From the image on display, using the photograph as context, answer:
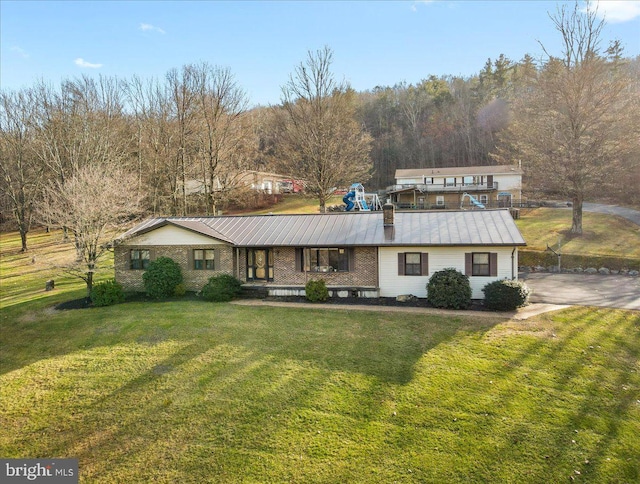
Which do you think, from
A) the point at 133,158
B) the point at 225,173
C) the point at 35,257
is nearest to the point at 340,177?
the point at 225,173

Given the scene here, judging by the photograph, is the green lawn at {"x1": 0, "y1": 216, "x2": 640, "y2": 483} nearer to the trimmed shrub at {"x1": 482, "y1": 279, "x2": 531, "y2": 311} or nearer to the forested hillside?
Answer: the trimmed shrub at {"x1": 482, "y1": 279, "x2": 531, "y2": 311}

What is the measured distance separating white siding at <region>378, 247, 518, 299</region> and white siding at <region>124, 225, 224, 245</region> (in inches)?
341

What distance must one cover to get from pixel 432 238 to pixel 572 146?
1718 centimetres

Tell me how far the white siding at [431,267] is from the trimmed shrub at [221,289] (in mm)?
7231

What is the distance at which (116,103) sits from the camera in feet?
119

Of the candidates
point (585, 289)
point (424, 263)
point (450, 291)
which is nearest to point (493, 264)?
point (450, 291)

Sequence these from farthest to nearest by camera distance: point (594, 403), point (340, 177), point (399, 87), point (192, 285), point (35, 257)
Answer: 1. point (399, 87)
2. point (340, 177)
3. point (35, 257)
4. point (192, 285)
5. point (594, 403)

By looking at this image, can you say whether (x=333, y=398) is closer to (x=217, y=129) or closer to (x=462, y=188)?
(x=217, y=129)

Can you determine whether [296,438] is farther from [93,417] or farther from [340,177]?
[340,177]

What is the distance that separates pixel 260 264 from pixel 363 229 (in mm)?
5611

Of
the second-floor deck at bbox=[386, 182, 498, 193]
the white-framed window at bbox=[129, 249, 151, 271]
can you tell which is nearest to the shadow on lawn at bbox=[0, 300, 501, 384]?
the white-framed window at bbox=[129, 249, 151, 271]

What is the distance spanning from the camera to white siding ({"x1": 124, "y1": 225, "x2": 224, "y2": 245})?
20297 millimetres

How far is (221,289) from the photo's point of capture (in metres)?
18.9

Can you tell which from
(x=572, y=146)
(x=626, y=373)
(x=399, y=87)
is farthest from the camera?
(x=399, y=87)
